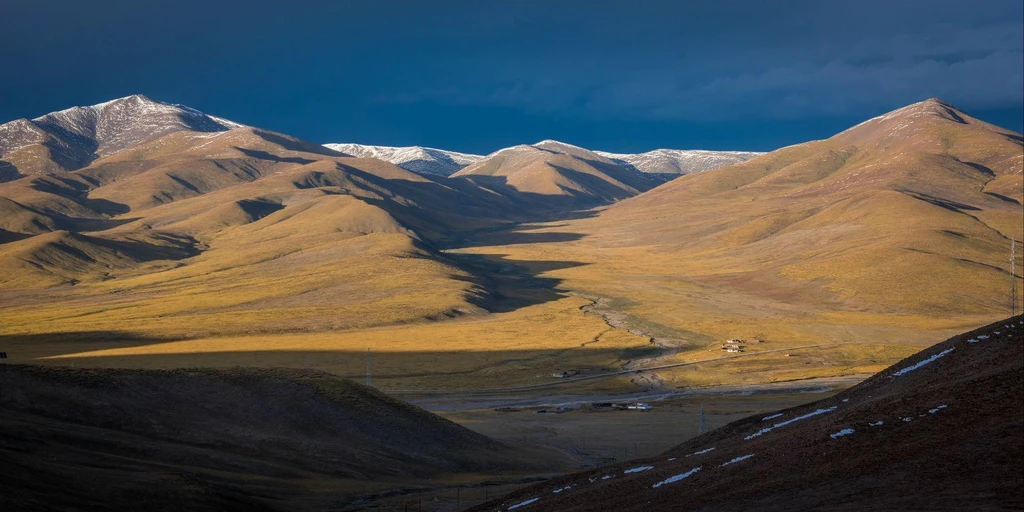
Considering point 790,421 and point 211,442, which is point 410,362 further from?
point 790,421

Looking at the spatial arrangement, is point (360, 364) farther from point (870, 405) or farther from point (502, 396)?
point (870, 405)

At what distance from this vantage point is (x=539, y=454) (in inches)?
3004

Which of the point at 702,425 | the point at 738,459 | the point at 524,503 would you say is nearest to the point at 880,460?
the point at 738,459

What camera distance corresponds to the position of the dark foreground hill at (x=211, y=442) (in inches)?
1686

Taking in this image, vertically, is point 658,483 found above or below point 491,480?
above

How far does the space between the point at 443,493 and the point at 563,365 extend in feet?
257

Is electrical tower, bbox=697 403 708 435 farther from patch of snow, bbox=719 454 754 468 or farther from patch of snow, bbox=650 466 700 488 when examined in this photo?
patch of snow, bbox=719 454 754 468

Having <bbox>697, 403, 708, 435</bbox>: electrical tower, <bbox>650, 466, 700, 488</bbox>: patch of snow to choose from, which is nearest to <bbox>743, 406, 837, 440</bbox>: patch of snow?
<bbox>650, 466, 700, 488</bbox>: patch of snow

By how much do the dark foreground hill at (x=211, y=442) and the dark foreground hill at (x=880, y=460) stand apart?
54.7 ft

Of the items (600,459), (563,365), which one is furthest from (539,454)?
(563,365)

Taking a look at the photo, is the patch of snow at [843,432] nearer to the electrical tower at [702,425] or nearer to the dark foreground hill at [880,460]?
the dark foreground hill at [880,460]

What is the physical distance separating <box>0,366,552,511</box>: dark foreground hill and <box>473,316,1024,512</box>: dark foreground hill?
656 inches

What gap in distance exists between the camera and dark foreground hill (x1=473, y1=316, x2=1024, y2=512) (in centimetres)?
2480

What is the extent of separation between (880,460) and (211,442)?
46627 mm
